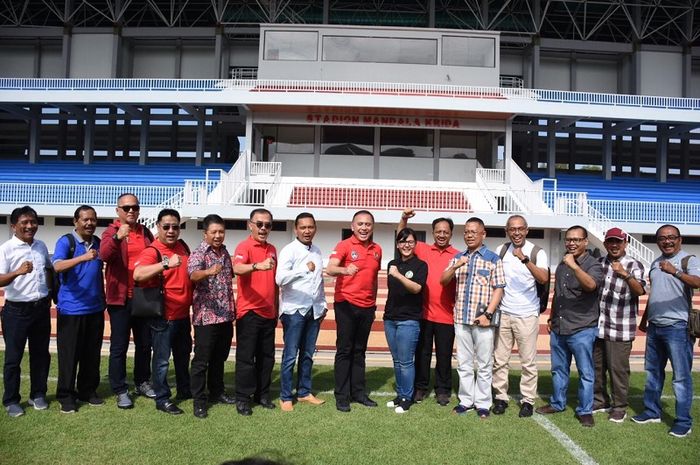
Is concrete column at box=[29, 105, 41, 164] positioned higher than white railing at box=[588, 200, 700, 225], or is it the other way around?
concrete column at box=[29, 105, 41, 164]

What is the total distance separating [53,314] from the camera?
29.4 feet

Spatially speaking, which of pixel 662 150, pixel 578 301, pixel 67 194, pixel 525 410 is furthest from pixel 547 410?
pixel 662 150

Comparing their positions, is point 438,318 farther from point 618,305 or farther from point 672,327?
point 672,327

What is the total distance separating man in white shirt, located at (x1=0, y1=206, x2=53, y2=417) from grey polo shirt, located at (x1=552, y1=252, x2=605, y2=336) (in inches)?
186

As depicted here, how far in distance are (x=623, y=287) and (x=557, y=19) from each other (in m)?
27.6

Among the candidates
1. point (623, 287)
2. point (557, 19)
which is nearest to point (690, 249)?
point (557, 19)

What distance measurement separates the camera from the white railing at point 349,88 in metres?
21.2

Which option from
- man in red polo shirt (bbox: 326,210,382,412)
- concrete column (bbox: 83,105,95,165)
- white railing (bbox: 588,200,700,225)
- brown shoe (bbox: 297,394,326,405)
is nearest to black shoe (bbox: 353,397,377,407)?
man in red polo shirt (bbox: 326,210,382,412)

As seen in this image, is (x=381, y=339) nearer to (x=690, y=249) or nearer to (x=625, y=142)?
(x=690, y=249)

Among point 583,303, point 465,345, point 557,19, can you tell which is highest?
point 557,19

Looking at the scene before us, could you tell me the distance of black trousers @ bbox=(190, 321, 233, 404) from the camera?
4.84 meters

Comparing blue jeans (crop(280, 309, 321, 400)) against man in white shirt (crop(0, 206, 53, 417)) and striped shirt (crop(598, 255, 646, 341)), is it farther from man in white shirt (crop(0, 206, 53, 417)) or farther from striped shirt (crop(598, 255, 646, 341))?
striped shirt (crop(598, 255, 646, 341))

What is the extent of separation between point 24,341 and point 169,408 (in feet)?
4.68

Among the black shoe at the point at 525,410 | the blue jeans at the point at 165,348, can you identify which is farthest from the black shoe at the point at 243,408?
the black shoe at the point at 525,410
